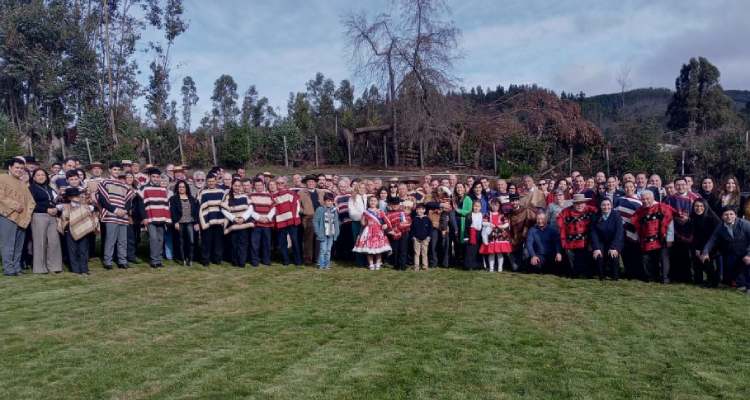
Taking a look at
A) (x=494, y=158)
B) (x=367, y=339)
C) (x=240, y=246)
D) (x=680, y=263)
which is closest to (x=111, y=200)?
(x=240, y=246)

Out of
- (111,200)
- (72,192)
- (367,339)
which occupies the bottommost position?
(367,339)

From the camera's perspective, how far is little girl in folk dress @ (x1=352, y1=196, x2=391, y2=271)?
31.6 ft

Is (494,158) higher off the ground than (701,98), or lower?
lower

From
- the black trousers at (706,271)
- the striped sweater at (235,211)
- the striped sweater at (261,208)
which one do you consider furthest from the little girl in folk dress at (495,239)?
the striped sweater at (235,211)

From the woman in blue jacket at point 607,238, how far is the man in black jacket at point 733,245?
1.17 meters

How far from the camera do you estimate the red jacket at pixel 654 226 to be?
840 cm

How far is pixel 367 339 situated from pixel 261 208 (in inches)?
197

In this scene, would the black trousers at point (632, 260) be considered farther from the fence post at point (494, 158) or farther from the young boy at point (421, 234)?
the fence post at point (494, 158)

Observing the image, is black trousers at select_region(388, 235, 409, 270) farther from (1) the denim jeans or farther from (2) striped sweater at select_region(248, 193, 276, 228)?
(2) striped sweater at select_region(248, 193, 276, 228)

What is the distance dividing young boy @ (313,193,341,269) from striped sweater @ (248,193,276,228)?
84cm

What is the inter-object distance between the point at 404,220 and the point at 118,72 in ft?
88.9

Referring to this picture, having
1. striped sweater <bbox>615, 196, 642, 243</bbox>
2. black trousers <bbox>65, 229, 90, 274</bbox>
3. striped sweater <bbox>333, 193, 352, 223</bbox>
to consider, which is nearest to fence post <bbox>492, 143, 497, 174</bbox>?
striped sweater <bbox>333, 193, 352, 223</bbox>

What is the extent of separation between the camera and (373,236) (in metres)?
9.69

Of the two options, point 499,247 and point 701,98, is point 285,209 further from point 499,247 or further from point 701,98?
point 701,98
